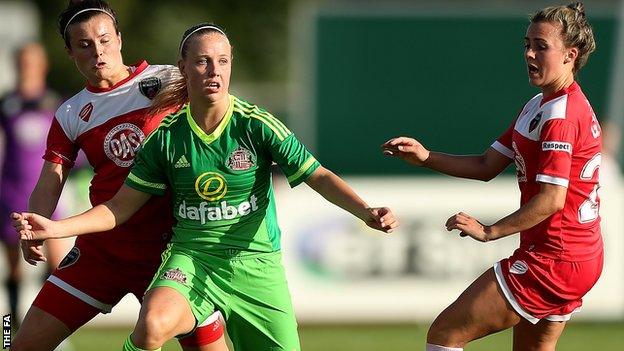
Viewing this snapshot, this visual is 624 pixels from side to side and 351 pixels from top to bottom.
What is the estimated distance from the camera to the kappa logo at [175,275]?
6.00 metres

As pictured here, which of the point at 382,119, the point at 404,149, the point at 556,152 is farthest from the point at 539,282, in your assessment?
the point at 382,119

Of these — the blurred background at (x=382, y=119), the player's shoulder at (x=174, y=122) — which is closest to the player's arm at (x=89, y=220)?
the player's shoulder at (x=174, y=122)

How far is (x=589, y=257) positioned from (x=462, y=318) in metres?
0.70

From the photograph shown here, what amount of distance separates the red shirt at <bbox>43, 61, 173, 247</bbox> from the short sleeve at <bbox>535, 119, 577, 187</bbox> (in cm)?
192

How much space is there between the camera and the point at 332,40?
20141 mm

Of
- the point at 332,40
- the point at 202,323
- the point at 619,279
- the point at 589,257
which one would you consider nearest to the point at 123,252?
the point at 202,323

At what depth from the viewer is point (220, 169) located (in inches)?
239

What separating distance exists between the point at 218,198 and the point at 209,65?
65 cm

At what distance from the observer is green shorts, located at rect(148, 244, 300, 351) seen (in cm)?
610

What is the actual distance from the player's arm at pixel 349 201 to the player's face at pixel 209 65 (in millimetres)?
617

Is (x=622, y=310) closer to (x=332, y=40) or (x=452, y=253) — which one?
(x=452, y=253)

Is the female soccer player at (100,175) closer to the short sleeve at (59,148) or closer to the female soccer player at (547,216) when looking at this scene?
the short sleeve at (59,148)

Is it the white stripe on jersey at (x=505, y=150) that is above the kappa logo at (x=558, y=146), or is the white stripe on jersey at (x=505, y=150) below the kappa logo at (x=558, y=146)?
below

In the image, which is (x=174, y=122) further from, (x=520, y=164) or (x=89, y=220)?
(x=520, y=164)
